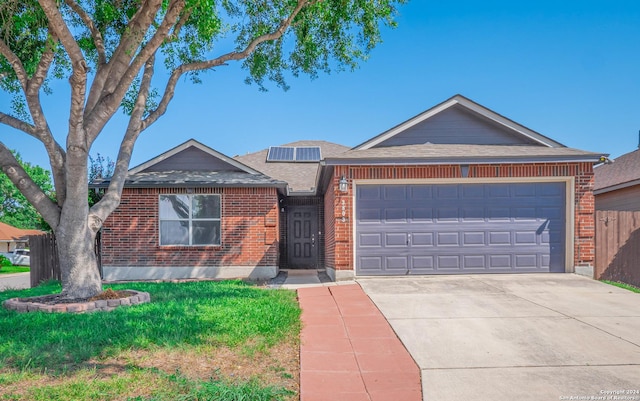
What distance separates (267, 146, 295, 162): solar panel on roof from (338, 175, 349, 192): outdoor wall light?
7810 millimetres

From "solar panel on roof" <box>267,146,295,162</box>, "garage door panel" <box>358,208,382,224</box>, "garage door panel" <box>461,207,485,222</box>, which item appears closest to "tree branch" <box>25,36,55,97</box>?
"garage door panel" <box>358,208,382,224</box>

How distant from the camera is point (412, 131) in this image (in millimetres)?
10836

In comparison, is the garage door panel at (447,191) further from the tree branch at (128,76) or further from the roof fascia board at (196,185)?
the tree branch at (128,76)

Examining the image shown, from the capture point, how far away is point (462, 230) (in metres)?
9.77

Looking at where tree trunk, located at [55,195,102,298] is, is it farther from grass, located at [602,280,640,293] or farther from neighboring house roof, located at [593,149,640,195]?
neighboring house roof, located at [593,149,640,195]

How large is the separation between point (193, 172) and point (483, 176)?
8.39 metres

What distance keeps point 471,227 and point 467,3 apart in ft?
21.0

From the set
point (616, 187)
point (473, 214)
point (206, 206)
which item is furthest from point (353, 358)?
point (616, 187)

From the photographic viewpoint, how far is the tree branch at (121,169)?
768cm

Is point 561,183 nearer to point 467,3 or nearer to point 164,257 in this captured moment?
point 467,3

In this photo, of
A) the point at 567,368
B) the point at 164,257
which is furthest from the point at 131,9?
the point at 567,368

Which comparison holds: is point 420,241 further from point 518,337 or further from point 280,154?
point 280,154

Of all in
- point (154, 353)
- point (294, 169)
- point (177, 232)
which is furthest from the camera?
point (294, 169)

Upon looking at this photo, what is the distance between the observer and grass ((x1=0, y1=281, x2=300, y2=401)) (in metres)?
3.36
